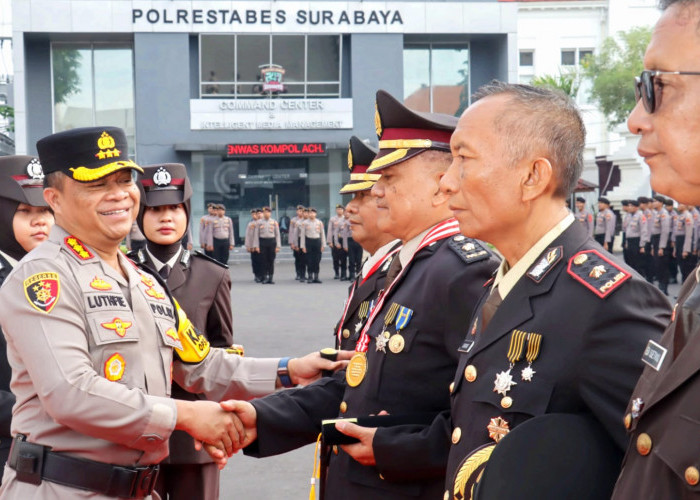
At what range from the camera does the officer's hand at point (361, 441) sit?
2.61 metres

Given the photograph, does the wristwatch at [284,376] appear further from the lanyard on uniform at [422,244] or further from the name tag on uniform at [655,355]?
the name tag on uniform at [655,355]

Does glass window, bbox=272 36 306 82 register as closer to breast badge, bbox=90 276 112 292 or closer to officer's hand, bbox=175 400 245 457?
officer's hand, bbox=175 400 245 457

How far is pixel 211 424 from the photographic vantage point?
10.1 feet

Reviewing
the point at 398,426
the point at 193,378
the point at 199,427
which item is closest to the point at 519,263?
the point at 398,426

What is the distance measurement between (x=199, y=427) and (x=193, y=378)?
1.53 feet

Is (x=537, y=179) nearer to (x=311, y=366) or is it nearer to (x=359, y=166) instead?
(x=311, y=366)

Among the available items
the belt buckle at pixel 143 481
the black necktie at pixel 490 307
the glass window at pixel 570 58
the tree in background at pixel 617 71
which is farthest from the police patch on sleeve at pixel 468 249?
the glass window at pixel 570 58

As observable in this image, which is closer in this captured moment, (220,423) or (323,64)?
(220,423)

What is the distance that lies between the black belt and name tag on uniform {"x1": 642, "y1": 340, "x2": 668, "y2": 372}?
71.4 inches

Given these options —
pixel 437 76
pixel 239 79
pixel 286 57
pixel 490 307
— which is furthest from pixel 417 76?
pixel 490 307

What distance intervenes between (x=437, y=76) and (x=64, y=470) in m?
29.0

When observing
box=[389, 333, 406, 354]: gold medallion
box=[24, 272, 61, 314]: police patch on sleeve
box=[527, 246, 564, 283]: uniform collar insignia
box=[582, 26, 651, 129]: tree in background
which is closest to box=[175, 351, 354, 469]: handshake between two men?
box=[24, 272, 61, 314]: police patch on sleeve

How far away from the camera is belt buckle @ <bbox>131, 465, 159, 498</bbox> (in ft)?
9.03

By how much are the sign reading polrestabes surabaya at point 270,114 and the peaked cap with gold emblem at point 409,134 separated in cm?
2633
